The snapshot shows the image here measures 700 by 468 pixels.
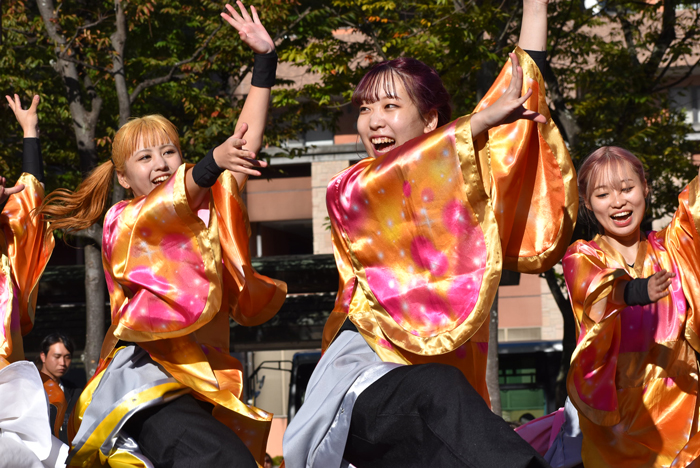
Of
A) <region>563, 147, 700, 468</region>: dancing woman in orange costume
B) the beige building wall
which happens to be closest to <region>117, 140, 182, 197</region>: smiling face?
<region>563, 147, 700, 468</region>: dancing woman in orange costume

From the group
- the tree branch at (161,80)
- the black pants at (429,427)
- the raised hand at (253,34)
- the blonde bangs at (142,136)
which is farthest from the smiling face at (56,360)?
the black pants at (429,427)

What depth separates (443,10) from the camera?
7297 mm

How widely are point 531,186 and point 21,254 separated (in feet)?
7.43

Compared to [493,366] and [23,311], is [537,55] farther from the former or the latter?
[493,366]

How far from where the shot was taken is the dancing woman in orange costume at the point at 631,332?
287cm

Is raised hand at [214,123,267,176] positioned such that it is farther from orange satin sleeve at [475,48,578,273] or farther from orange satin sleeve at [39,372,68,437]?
orange satin sleeve at [39,372,68,437]

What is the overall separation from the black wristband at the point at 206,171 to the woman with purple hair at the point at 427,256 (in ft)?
1.18

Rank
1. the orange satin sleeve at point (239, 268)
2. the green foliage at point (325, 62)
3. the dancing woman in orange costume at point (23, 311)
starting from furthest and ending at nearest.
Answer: the green foliage at point (325, 62) < the orange satin sleeve at point (239, 268) < the dancing woman in orange costume at point (23, 311)

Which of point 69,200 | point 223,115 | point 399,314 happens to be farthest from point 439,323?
point 223,115

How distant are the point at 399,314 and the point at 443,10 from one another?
5.65m

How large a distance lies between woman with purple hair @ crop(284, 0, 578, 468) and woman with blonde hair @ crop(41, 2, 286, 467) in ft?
1.18

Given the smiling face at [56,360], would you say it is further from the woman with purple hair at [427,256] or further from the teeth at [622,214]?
the teeth at [622,214]

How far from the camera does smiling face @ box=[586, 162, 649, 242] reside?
10.0ft

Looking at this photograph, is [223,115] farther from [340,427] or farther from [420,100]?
[340,427]
